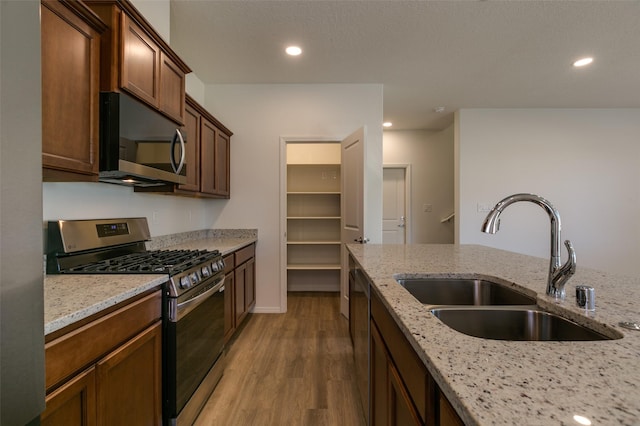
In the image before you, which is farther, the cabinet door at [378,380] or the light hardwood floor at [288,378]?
the light hardwood floor at [288,378]

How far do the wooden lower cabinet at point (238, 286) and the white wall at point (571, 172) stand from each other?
2.98m

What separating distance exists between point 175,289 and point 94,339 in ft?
1.48

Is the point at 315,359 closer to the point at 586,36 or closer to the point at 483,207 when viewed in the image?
the point at 483,207

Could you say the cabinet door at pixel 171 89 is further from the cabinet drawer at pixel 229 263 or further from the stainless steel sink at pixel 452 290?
the stainless steel sink at pixel 452 290

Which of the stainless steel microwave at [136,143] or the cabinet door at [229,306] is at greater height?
the stainless steel microwave at [136,143]

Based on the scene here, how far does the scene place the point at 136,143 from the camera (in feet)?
5.20

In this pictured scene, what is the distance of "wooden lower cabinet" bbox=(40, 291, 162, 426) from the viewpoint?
88 cm

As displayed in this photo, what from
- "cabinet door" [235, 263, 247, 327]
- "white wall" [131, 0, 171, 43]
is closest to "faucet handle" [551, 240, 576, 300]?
"cabinet door" [235, 263, 247, 327]

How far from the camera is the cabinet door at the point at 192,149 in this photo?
2.43 meters

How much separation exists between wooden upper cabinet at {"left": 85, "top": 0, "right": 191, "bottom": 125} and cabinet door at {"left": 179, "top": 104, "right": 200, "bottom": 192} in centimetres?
42


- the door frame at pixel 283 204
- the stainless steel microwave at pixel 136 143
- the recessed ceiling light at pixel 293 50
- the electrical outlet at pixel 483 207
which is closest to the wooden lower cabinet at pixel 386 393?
the stainless steel microwave at pixel 136 143

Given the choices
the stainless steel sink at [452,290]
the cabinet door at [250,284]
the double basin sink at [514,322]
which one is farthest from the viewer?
the cabinet door at [250,284]

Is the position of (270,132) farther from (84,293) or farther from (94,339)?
(94,339)

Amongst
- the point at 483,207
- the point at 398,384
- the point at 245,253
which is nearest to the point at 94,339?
the point at 398,384
